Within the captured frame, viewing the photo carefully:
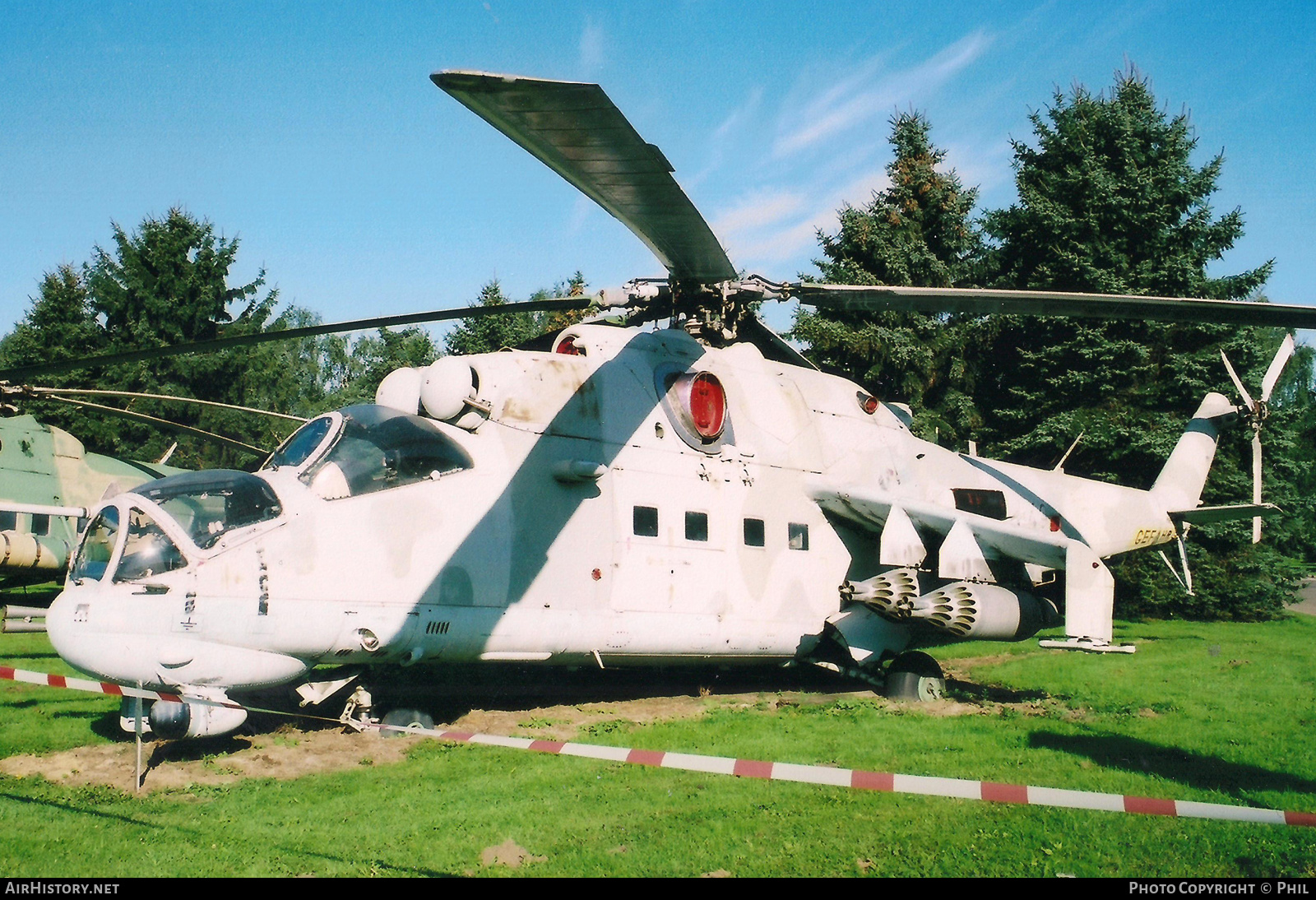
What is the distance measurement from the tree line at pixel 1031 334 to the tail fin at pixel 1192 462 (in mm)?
8505

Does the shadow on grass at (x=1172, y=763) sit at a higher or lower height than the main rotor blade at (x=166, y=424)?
lower

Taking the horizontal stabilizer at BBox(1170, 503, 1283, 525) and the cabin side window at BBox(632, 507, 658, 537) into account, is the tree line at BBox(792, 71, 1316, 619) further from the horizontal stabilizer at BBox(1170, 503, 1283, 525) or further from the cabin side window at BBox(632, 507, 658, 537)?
the cabin side window at BBox(632, 507, 658, 537)

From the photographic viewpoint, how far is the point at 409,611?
23.7 ft

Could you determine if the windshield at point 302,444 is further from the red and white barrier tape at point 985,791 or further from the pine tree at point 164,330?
the pine tree at point 164,330

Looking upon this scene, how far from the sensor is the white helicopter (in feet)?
20.7

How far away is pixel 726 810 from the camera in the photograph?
5762 mm

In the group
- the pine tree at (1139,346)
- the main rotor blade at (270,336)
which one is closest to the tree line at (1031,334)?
the pine tree at (1139,346)

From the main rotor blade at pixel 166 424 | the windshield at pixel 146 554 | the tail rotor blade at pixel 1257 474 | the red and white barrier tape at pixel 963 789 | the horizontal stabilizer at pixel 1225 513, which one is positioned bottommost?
the red and white barrier tape at pixel 963 789

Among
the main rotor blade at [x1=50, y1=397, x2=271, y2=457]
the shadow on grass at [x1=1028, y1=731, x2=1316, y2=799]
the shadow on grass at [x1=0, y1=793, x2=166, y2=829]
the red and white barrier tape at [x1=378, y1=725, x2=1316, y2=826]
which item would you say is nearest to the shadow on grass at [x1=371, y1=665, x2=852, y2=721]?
the shadow on grass at [x1=0, y1=793, x2=166, y2=829]

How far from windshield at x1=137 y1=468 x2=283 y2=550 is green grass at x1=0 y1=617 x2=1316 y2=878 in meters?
1.83

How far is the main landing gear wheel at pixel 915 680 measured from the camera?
10203 millimetres

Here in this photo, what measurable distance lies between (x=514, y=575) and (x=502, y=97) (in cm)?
479
